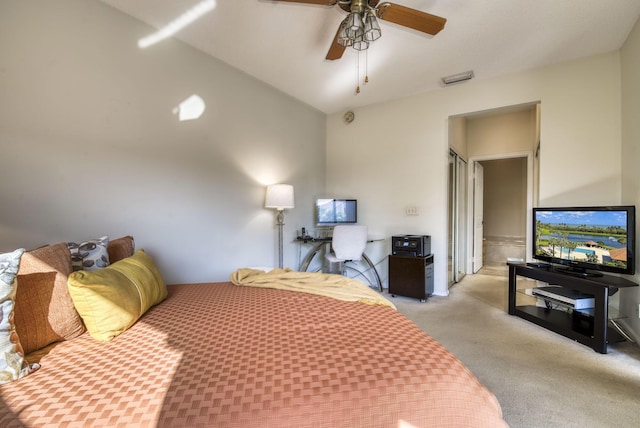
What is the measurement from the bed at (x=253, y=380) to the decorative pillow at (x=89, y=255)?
0.44 m

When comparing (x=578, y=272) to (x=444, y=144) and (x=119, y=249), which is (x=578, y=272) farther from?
(x=119, y=249)

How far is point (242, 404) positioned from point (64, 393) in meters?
0.57

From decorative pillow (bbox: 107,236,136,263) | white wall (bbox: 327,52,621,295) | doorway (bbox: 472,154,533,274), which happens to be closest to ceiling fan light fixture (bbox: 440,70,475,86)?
white wall (bbox: 327,52,621,295)

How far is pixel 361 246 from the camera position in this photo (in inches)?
138

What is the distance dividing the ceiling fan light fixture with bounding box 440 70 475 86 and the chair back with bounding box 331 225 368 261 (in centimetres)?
199

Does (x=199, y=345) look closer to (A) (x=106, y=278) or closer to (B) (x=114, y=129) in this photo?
(A) (x=106, y=278)

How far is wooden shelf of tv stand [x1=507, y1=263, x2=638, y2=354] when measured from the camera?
2152 millimetres

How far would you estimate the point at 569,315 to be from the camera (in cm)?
272

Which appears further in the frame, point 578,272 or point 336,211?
point 336,211

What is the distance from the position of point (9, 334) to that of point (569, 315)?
391cm

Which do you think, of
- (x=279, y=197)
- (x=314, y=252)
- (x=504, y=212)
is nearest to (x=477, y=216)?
(x=504, y=212)

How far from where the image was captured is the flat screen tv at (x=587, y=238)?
7.41ft

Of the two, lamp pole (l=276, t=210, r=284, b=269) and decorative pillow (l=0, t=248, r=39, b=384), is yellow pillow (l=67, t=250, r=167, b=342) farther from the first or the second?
lamp pole (l=276, t=210, r=284, b=269)

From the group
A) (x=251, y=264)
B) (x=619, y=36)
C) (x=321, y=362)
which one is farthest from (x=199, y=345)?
(x=619, y=36)
